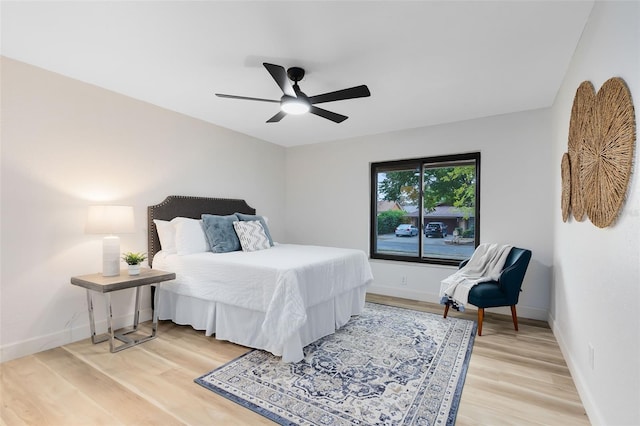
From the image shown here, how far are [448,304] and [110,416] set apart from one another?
3098mm

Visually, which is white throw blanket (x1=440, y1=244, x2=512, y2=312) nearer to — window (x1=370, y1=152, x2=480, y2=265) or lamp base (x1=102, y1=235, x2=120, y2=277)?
window (x1=370, y1=152, x2=480, y2=265)

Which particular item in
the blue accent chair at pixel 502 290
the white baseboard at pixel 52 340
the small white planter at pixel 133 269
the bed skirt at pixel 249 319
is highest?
the small white planter at pixel 133 269

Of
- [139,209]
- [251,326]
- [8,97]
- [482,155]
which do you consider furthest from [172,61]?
[482,155]

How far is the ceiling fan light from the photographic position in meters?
2.51

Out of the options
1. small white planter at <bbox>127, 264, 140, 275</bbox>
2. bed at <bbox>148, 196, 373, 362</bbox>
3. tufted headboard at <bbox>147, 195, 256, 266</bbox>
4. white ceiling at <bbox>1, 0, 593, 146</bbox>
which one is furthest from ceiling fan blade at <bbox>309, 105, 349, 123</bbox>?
small white planter at <bbox>127, 264, 140, 275</bbox>

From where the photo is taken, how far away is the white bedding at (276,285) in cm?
242

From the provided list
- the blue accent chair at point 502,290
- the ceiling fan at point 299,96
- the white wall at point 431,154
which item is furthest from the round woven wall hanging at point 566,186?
the ceiling fan at point 299,96

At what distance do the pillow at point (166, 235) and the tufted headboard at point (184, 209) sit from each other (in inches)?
3.2

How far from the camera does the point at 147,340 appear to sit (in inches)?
114

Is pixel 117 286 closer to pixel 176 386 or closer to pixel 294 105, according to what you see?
pixel 176 386

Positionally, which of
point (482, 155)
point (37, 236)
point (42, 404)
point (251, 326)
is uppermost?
point (482, 155)

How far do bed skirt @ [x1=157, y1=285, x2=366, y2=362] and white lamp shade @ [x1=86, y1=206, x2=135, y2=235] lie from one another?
36.6 inches

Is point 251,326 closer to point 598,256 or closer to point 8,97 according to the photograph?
point 598,256

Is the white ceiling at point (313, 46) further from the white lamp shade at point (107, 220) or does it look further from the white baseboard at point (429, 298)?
the white baseboard at point (429, 298)
